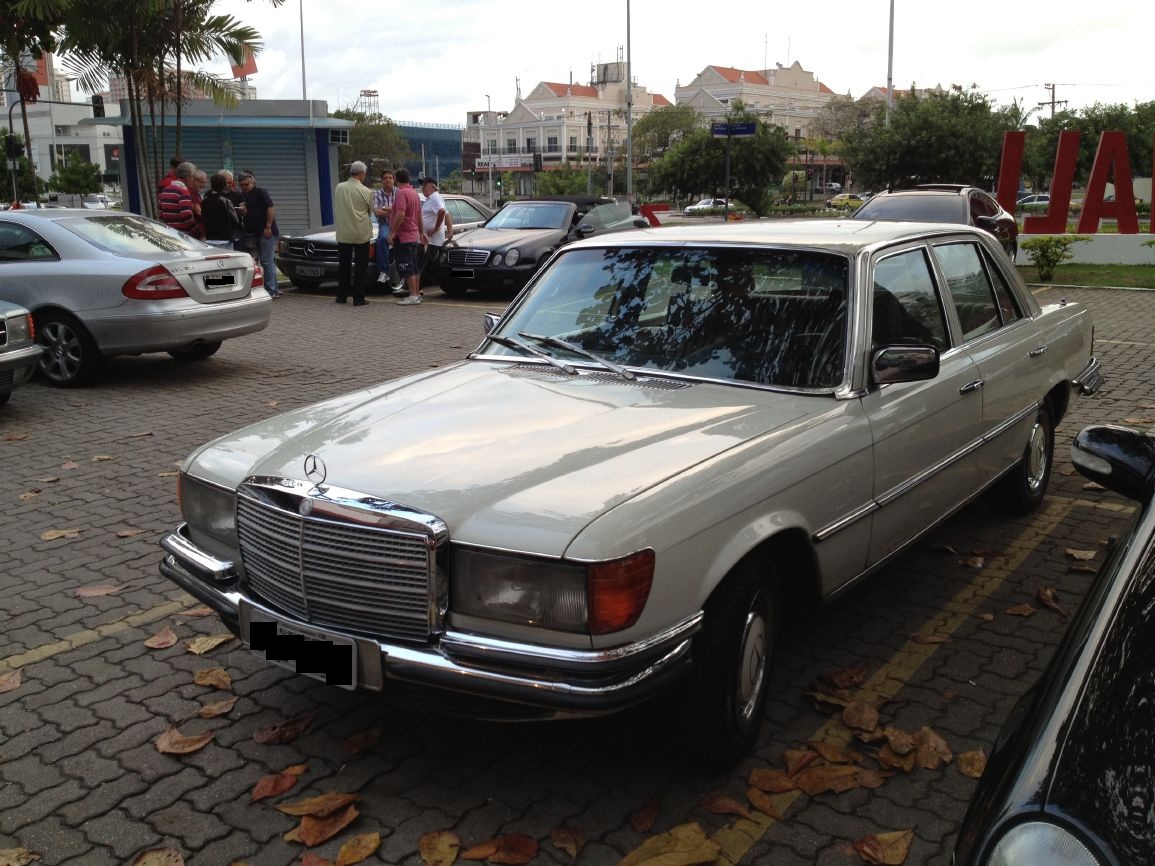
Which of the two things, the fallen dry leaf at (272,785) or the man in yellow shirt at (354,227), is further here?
the man in yellow shirt at (354,227)

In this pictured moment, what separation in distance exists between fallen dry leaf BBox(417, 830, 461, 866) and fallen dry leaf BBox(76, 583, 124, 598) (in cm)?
260

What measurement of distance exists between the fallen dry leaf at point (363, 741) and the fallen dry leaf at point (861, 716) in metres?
1.63

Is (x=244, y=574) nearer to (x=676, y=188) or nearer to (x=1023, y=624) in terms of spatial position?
(x=1023, y=624)

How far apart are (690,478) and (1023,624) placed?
89.0 inches

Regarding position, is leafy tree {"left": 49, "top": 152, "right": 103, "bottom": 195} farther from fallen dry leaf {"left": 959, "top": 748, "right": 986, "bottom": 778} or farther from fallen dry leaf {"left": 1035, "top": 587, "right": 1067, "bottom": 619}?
fallen dry leaf {"left": 959, "top": 748, "right": 986, "bottom": 778}

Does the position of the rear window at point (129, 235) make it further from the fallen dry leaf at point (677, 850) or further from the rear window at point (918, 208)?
the rear window at point (918, 208)

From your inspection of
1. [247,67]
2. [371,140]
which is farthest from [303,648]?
[371,140]

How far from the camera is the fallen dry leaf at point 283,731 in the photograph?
3.77 meters

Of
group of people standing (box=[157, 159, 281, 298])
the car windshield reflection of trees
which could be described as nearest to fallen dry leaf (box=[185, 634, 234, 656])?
the car windshield reflection of trees

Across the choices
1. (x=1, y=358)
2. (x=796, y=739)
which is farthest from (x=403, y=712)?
(x=1, y=358)

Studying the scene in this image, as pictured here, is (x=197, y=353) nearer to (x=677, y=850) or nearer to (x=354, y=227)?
(x=354, y=227)

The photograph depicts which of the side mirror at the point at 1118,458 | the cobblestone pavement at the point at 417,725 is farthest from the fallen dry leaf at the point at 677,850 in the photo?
the side mirror at the point at 1118,458

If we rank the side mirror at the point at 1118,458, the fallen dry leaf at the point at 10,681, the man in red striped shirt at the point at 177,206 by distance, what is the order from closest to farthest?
the side mirror at the point at 1118,458, the fallen dry leaf at the point at 10,681, the man in red striped shirt at the point at 177,206

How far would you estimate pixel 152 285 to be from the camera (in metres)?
9.79
